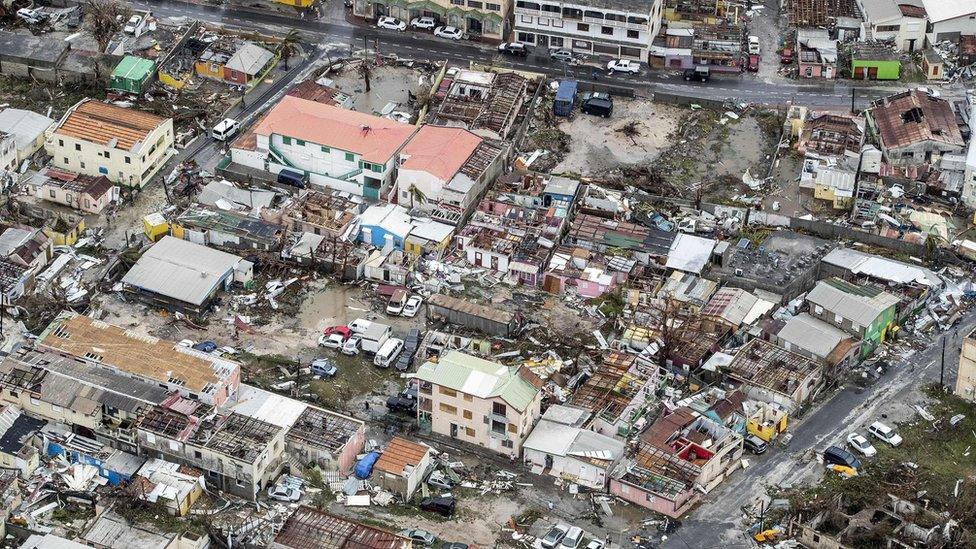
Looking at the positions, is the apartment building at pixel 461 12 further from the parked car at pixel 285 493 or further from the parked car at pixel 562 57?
the parked car at pixel 285 493

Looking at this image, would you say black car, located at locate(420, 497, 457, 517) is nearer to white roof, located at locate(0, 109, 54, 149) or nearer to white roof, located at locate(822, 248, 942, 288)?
white roof, located at locate(822, 248, 942, 288)

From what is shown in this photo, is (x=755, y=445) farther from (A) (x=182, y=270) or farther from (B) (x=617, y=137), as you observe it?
(A) (x=182, y=270)

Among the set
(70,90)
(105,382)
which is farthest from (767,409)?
(70,90)

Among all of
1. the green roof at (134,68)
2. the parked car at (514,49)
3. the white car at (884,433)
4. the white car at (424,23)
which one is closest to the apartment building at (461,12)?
the white car at (424,23)

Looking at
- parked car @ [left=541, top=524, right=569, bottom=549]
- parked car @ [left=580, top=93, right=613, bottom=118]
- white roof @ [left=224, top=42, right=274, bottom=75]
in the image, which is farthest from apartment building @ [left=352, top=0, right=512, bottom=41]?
parked car @ [left=541, top=524, right=569, bottom=549]

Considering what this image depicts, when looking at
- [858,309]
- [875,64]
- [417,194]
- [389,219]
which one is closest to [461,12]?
[417,194]
